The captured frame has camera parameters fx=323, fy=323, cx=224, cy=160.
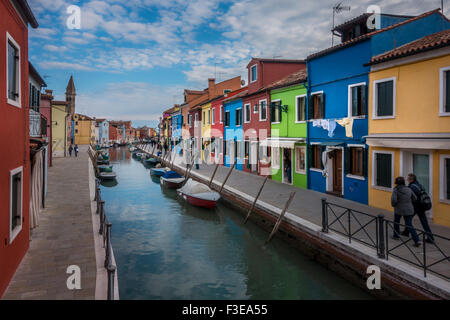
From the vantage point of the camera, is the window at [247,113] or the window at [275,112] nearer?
the window at [275,112]

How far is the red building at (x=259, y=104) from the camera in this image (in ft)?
71.9

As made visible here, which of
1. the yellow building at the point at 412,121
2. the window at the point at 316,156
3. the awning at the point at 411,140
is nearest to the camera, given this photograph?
the awning at the point at 411,140

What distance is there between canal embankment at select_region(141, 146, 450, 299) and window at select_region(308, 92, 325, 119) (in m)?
3.89

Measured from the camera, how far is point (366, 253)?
7.82 metres

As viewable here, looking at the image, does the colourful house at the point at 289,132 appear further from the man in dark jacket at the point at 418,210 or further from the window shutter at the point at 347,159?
the man in dark jacket at the point at 418,210

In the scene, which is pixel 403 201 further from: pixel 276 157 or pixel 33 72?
pixel 33 72

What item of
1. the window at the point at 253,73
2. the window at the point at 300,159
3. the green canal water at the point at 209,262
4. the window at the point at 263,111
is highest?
the window at the point at 253,73

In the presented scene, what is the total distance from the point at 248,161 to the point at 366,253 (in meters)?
17.1

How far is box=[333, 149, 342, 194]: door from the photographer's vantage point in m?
15.2

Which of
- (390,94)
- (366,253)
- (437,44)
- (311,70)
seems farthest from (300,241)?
(311,70)

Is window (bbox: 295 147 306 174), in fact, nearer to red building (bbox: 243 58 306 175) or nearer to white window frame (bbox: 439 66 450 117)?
red building (bbox: 243 58 306 175)

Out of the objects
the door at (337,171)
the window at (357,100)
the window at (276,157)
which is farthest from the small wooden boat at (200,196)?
the window at (357,100)

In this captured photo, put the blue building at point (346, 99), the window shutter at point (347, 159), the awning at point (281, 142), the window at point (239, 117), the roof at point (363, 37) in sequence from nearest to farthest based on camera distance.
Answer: the roof at point (363, 37), the blue building at point (346, 99), the window shutter at point (347, 159), the awning at point (281, 142), the window at point (239, 117)

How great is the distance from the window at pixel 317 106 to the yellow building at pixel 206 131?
1800 cm
